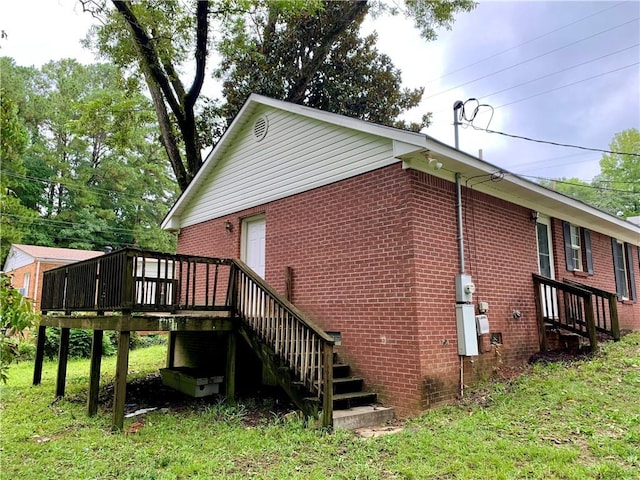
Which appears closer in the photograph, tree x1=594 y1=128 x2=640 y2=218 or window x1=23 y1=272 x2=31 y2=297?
window x1=23 y1=272 x2=31 y2=297

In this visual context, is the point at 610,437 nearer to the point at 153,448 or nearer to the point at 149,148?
the point at 153,448

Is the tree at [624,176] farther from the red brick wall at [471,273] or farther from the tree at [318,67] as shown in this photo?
the red brick wall at [471,273]

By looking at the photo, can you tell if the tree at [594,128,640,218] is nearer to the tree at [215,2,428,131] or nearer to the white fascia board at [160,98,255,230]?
→ the tree at [215,2,428,131]

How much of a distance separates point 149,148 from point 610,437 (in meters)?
32.3

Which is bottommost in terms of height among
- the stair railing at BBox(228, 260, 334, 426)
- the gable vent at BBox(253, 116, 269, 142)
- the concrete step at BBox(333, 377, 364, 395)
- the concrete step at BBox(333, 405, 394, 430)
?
the concrete step at BBox(333, 405, 394, 430)

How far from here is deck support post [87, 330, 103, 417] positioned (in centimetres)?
660

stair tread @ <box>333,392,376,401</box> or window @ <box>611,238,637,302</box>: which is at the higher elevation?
window @ <box>611,238,637,302</box>

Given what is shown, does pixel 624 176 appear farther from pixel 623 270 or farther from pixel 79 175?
pixel 79 175

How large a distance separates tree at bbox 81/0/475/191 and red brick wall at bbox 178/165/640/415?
21.5ft

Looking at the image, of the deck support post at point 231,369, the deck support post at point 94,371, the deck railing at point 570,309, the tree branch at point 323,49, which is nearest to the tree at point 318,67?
the tree branch at point 323,49

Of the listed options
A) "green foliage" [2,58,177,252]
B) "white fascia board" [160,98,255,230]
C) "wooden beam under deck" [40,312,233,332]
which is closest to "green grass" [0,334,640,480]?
"wooden beam under deck" [40,312,233,332]

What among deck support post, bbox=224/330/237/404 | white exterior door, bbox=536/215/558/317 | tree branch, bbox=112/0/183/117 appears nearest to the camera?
deck support post, bbox=224/330/237/404

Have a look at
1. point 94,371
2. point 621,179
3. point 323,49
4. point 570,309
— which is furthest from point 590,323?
point 621,179

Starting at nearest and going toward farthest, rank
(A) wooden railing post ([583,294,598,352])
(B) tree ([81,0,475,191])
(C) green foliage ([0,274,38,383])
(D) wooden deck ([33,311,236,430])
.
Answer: (C) green foliage ([0,274,38,383]), (D) wooden deck ([33,311,236,430]), (A) wooden railing post ([583,294,598,352]), (B) tree ([81,0,475,191])
